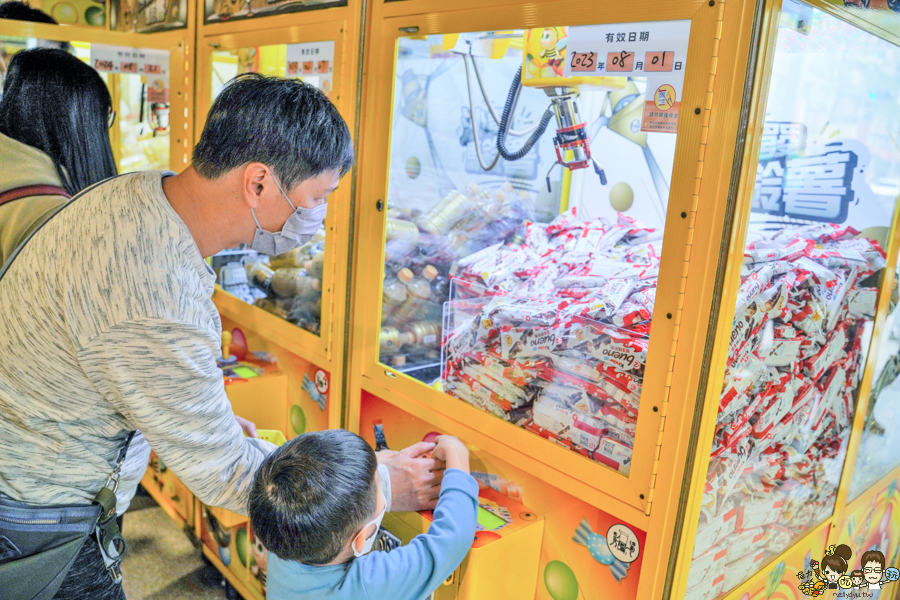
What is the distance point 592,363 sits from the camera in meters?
1.61

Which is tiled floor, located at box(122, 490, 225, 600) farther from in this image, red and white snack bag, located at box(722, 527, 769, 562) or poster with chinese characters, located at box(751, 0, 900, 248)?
poster with chinese characters, located at box(751, 0, 900, 248)

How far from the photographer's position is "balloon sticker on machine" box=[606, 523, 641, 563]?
1.46 metres

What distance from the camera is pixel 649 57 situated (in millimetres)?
1314

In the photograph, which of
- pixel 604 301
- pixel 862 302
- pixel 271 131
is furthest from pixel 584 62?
pixel 862 302

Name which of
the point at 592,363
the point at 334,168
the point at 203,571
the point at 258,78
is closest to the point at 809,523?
the point at 592,363

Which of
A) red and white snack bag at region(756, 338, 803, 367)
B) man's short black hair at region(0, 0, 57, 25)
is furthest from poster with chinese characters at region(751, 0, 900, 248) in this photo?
man's short black hair at region(0, 0, 57, 25)

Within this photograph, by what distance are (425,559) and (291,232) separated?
29.0 inches

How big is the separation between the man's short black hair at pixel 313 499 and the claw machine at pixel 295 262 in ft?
2.73

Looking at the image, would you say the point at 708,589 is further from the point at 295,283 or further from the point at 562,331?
the point at 295,283

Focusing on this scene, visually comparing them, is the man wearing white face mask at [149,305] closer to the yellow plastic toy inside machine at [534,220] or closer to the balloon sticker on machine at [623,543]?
the yellow plastic toy inside machine at [534,220]

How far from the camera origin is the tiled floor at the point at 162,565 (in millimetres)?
2695

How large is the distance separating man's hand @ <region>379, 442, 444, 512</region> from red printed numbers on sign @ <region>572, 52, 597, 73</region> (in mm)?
956

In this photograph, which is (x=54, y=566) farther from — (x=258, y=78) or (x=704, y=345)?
(x=704, y=345)

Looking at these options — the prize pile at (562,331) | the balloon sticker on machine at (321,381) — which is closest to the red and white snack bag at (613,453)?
the prize pile at (562,331)
